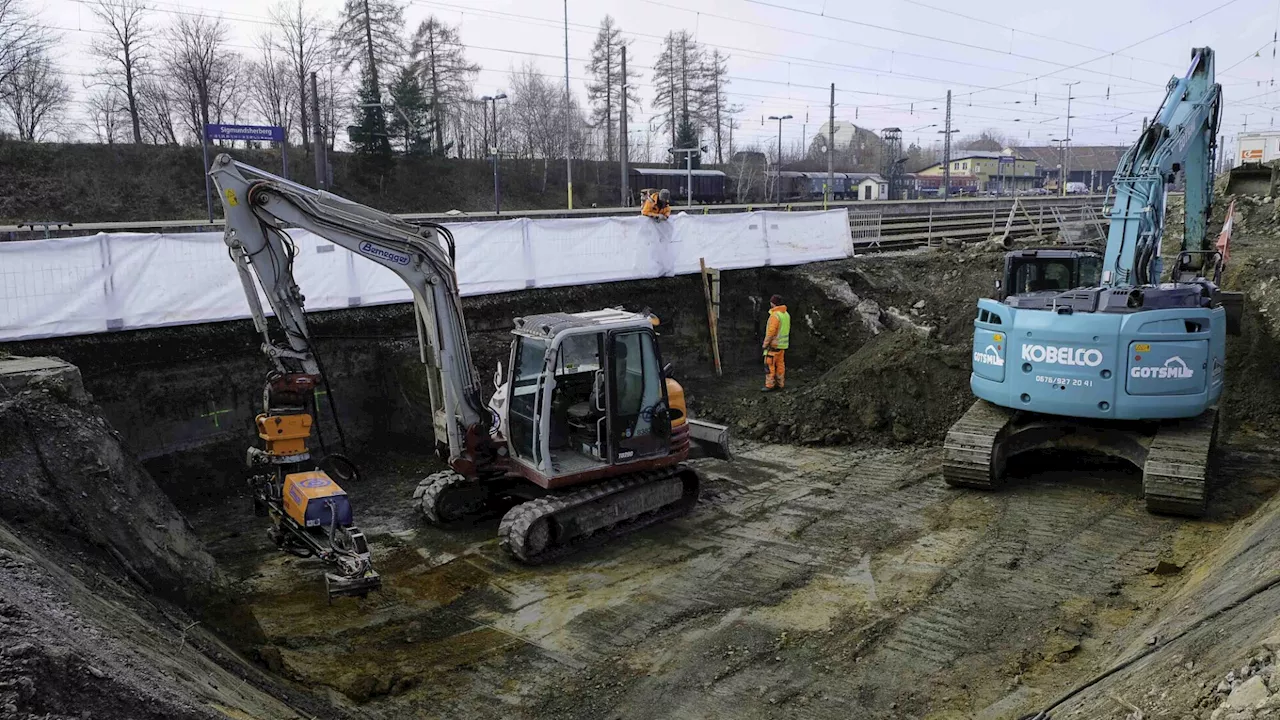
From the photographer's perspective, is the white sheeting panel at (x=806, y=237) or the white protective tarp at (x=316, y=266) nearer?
the white protective tarp at (x=316, y=266)

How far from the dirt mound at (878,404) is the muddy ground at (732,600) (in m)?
0.07

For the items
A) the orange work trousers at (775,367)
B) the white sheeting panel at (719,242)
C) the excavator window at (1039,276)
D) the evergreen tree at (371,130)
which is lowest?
the orange work trousers at (775,367)

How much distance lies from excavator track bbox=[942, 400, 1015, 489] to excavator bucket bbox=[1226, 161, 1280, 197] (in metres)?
16.4

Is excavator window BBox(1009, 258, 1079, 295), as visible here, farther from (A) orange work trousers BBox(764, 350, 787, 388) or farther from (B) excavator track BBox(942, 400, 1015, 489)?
(A) orange work trousers BBox(764, 350, 787, 388)

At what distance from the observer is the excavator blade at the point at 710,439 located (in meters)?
10.6

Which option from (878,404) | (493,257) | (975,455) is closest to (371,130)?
(493,257)

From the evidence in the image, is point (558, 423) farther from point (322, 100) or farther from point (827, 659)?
point (322, 100)

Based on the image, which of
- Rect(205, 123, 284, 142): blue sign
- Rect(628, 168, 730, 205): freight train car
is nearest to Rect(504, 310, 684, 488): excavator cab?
Rect(205, 123, 284, 142): blue sign

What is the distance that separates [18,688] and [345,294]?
30.4 ft

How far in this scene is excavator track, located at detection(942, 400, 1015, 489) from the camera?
970 cm

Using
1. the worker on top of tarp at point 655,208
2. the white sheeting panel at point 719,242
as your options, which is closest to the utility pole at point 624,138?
the white sheeting panel at point 719,242

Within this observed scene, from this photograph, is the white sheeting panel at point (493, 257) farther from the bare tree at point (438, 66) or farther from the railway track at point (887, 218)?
the bare tree at point (438, 66)

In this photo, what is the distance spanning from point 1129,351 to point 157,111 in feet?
138

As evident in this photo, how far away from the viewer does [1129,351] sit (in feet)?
30.0
